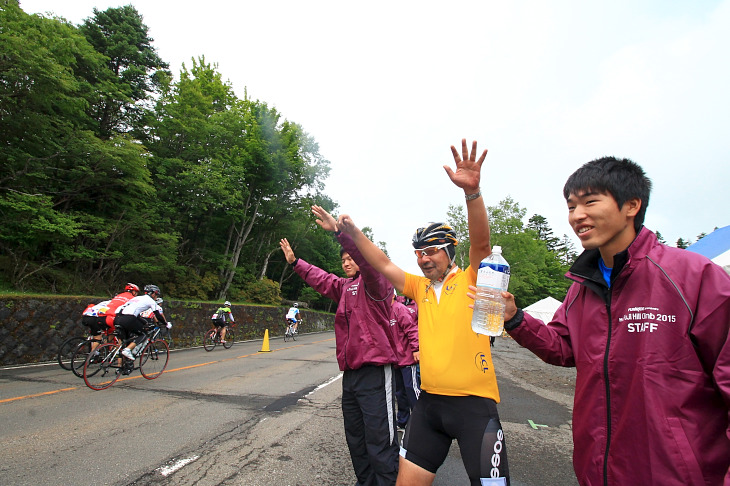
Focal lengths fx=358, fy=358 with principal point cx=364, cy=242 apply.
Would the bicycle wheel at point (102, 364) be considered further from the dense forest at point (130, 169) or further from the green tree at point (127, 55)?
the green tree at point (127, 55)

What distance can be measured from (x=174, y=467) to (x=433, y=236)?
129 inches

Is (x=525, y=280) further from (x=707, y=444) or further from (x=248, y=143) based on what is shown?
(x=707, y=444)

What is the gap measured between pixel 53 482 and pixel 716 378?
15.0 ft

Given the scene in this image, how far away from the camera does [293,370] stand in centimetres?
962

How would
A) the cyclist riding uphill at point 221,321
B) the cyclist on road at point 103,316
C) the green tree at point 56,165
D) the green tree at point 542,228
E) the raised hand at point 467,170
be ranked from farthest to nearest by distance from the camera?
the green tree at point 542,228
the cyclist riding uphill at point 221,321
the green tree at point 56,165
the cyclist on road at point 103,316
the raised hand at point 467,170

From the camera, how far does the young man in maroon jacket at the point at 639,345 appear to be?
1237 mm

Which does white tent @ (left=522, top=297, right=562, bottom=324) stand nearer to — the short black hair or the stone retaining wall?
the stone retaining wall

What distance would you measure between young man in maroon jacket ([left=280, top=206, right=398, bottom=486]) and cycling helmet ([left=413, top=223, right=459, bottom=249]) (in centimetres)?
48

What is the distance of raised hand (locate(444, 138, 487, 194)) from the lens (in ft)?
6.60

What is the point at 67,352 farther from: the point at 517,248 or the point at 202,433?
the point at 517,248

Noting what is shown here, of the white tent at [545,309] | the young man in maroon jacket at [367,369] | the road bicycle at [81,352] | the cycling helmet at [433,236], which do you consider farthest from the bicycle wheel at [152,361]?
the white tent at [545,309]

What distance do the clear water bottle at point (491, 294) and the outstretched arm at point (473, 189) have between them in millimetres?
129

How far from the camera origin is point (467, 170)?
206cm

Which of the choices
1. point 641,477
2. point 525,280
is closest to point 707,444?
point 641,477
